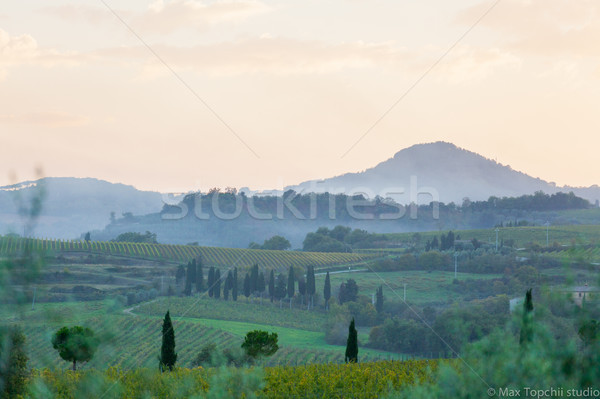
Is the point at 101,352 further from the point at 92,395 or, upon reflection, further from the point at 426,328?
the point at 426,328

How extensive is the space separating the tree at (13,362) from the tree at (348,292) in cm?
6673

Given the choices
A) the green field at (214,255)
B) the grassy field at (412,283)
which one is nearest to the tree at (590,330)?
the grassy field at (412,283)

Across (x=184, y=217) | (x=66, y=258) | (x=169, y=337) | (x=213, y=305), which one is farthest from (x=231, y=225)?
(x=169, y=337)

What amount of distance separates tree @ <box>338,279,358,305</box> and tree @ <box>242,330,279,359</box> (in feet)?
156

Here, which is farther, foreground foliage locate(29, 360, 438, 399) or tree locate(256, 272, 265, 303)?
tree locate(256, 272, 265, 303)

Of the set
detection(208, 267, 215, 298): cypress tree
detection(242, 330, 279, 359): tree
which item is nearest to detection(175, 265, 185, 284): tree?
detection(208, 267, 215, 298): cypress tree

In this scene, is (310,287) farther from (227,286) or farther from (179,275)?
(179,275)

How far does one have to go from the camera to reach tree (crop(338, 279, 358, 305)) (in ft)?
245

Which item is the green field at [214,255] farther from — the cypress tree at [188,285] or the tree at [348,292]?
the cypress tree at [188,285]

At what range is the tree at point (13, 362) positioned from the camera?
630 cm

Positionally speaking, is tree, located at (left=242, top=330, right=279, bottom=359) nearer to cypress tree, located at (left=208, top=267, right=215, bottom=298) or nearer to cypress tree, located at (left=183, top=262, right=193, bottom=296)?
cypress tree, located at (left=208, top=267, right=215, bottom=298)

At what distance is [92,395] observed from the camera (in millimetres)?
6043


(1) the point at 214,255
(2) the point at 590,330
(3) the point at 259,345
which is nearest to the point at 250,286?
(1) the point at 214,255

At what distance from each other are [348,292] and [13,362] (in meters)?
68.6
